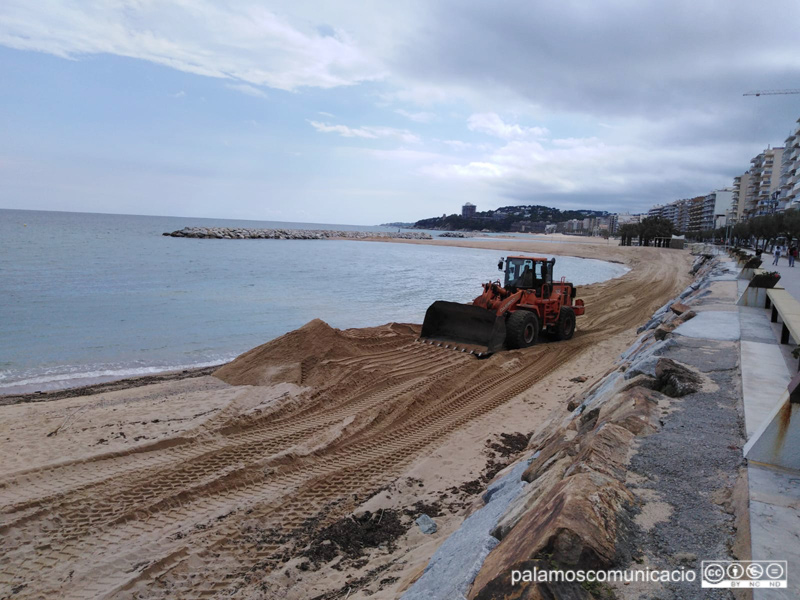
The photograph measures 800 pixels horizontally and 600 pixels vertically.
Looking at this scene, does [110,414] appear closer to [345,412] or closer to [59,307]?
[345,412]

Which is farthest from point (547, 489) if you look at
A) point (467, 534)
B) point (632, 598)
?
point (632, 598)

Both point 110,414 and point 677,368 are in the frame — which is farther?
point 110,414

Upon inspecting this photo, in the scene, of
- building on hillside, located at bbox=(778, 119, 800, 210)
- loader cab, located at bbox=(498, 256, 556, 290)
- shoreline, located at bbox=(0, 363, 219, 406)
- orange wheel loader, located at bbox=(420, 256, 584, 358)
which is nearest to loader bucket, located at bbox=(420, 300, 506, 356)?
orange wheel loader, located at bbox=(420, 256, 584, 358)

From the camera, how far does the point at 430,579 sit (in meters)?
2.86

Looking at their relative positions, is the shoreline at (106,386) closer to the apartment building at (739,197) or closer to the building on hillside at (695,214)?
the apartment building at (739,197)

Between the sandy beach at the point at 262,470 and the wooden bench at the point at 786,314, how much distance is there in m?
2.75

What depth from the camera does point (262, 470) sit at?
5.83 metres

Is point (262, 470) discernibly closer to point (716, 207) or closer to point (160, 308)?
point (160, 308)

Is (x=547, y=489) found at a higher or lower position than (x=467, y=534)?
higher

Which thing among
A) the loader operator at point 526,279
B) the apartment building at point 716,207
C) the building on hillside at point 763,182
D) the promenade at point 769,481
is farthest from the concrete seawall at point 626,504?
the apartment building at point 716,207

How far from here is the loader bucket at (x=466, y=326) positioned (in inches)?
445

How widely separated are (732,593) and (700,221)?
176m

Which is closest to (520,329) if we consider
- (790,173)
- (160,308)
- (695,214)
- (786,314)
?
(786,314)

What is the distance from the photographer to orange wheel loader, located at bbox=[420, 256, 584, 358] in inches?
455
